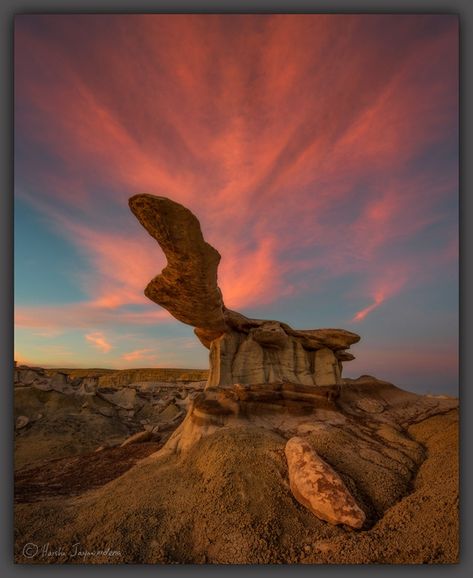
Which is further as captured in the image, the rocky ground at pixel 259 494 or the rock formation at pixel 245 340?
the rock formation at pixel 245 340

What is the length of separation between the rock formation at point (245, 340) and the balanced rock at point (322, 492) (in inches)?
91.8

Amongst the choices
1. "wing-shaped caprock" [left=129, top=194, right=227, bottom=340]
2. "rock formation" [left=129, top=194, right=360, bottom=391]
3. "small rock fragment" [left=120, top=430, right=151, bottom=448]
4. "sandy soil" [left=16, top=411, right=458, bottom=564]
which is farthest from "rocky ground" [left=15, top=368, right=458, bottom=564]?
"small rock fragment" [left=120, top=430, right=151, bottom=448]

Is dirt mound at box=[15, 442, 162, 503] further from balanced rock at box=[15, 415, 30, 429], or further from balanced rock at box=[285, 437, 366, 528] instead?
balanced rock at box=[15, 415, 30, 429]

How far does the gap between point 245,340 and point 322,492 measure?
4.03 metres

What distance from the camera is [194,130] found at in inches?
176

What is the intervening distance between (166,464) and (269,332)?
3222mm

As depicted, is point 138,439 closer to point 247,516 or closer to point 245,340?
point 245,340

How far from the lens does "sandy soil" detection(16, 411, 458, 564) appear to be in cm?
285

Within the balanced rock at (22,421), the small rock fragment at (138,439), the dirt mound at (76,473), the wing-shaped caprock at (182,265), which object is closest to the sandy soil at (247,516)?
the dirt mound at (76,473)

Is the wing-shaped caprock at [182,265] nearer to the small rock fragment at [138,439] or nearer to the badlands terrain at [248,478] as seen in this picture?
the badlands terrain at [248,478]

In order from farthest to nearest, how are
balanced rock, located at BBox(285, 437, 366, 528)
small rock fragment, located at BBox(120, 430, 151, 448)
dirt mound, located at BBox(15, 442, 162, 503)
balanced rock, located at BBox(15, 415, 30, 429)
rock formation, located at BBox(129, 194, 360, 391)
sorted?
balanced rock, located at BBox(15, 415, 30, 429) → small rock fragment, located at BBox(120, 430, 151, 448) → rock formation, located at BBox(129, 194, 360, 391) → dirt mound, located at BBox(15, 442, 162, 503) → balanced rock, located at BBox(285, 437, 366, 528)

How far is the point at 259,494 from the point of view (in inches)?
123

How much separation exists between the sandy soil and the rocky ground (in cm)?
1

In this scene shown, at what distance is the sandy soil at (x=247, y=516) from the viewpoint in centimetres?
285
